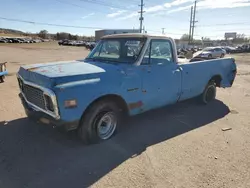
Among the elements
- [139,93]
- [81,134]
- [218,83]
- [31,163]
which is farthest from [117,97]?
[218,83]

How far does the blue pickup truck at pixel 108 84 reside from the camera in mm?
3273

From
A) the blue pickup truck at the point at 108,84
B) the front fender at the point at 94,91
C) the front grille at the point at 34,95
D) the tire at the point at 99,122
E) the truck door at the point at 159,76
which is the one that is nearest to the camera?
the front fender at the point at 94,91

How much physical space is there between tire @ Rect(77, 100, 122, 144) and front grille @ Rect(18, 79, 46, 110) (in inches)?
29.0

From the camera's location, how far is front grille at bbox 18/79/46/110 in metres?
3.50

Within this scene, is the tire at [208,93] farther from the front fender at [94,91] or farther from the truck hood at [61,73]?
the truck hood at [61,73]

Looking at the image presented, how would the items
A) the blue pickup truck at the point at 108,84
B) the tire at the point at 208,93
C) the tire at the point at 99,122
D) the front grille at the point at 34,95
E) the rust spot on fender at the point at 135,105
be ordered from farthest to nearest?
1. the tire at the point at 208,93
2. the rust spot on fender at the point at 135,105
3. the tire at the point at 99,122
4. the front grille at the point at 34,95
5. the blue pickup truck at the point at 108,84

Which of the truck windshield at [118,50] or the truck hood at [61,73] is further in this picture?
the truck windshield at [118,50]

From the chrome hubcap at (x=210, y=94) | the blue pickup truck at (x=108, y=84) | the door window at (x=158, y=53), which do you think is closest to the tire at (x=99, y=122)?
the blue pickup truck at (x=108, y=84)

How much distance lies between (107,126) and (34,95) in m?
1.45

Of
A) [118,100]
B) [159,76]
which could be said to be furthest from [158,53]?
[118,100]

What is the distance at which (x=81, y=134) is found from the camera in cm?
375

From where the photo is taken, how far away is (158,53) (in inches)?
186

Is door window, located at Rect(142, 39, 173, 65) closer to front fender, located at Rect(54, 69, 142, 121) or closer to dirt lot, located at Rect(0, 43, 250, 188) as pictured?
front fender, located at Rect(54, 69, 142, 121)

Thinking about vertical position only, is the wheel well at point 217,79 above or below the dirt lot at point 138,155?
above
